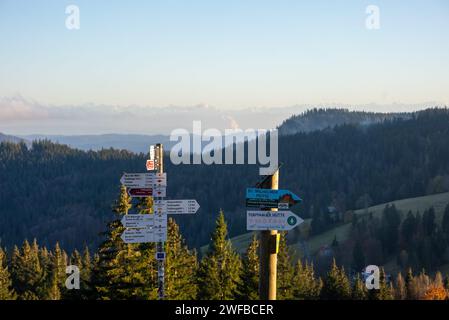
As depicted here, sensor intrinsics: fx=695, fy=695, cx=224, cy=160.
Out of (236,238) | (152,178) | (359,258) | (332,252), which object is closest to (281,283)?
(152,178)

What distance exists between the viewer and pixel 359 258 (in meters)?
145

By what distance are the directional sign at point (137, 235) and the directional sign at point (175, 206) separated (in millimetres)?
724

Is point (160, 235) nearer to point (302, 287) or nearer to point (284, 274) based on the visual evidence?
point (284, 274)

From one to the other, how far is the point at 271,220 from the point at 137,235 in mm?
6364

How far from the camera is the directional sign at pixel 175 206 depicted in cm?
2072

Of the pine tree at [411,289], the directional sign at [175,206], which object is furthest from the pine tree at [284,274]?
the pine tree at [411,289]

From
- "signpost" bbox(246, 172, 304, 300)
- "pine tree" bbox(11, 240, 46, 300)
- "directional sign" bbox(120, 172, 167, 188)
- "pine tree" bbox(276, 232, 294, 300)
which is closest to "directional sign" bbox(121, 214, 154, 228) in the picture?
"directional sign" bbox(120, 172, 167, 188)

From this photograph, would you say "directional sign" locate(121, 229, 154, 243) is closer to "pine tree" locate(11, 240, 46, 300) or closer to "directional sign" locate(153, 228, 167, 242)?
"directional sign" locate(153, 228, 167, 242)

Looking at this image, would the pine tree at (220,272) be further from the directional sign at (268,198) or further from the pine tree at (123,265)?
the directional sign at (268,198)

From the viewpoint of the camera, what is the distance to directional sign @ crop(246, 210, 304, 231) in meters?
15.5

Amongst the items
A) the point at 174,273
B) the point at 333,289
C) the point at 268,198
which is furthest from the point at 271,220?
the point at 333,289

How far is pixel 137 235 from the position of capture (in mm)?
20750

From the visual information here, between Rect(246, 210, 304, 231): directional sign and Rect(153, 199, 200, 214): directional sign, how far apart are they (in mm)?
5430
